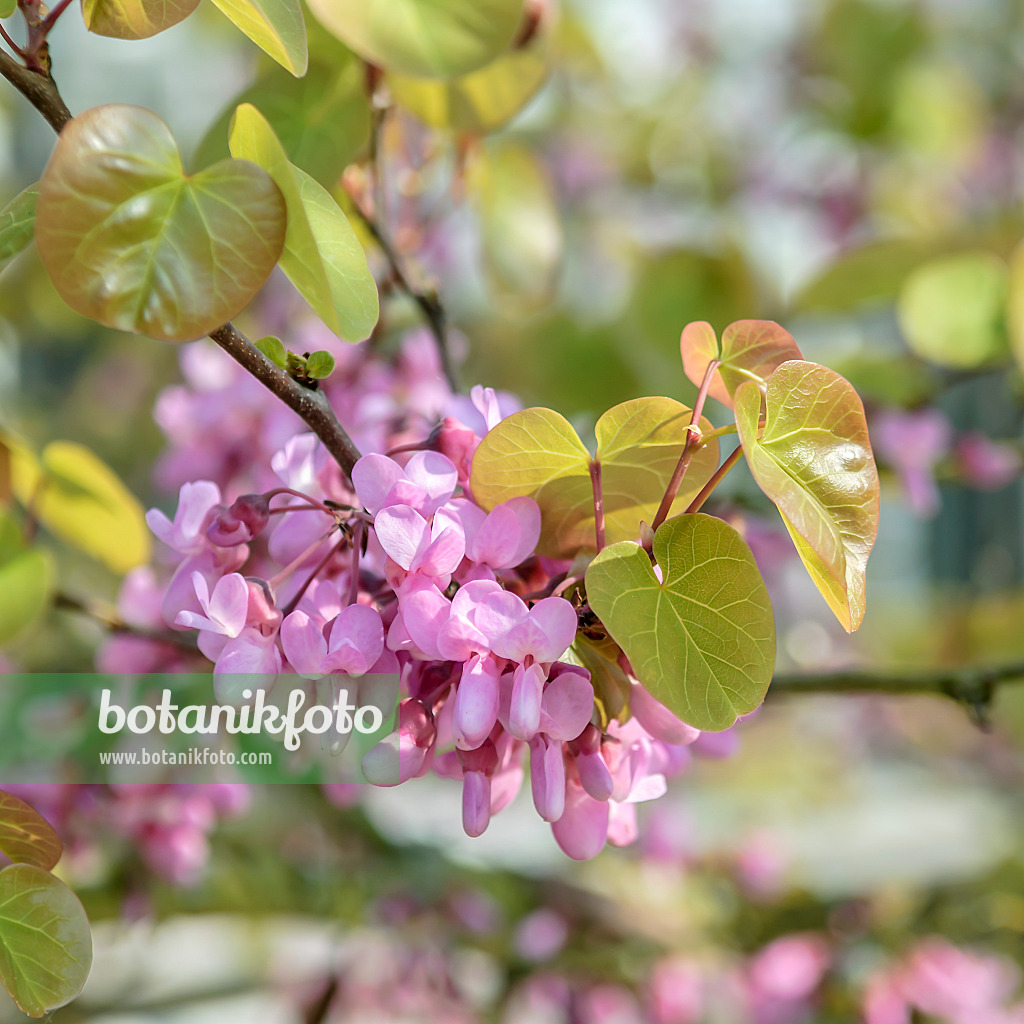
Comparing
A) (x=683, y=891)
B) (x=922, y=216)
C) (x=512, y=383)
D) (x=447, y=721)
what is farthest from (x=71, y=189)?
(x=922, y=216)

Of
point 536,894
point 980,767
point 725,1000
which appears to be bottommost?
point 980,767

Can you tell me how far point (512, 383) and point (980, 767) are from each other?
1.45 m

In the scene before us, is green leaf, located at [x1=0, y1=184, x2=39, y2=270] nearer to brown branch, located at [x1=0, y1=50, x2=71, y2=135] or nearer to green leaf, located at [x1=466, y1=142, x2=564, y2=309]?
brown branch, located at [x1=0, y1=50, x2=71, y2=135]

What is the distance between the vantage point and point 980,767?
173 centimetres

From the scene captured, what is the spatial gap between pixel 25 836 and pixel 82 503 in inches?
9.4

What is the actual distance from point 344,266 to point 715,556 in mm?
116

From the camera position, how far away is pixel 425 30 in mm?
279

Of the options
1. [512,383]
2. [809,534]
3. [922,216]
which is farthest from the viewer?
[922,216]

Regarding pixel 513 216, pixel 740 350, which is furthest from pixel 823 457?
pixel 513 216

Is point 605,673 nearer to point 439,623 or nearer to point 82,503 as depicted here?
point 439,623

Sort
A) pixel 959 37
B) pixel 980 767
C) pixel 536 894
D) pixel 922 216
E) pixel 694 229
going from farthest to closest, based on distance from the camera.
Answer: pixel 980 767 → pixel 959 37 → pixel 694 229 → pixel 922 216 → pixel 536 894

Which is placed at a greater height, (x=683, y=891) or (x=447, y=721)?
(x=447, y=721)

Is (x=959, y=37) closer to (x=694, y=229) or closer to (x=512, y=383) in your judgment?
(x=694, y=229)

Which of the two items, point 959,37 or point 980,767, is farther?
point 980,767
